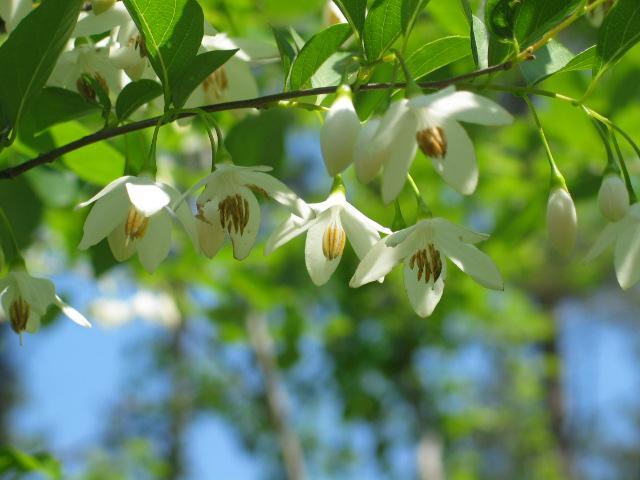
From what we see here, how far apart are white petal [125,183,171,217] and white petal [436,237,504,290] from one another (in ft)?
1.41

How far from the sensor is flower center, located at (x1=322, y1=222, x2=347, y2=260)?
4.06 ft

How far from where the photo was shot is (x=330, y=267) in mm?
1247

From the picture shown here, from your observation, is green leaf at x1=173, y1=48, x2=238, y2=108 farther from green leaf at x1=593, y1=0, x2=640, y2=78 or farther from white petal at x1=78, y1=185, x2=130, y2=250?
green leaf at x1=593, y1=0, x2=640, y2=78

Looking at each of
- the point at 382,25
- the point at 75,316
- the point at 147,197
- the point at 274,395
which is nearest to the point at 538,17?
the point at 382,25

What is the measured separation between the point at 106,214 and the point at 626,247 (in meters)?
0.77

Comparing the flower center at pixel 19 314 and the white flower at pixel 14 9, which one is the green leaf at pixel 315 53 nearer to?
the white flower at pixel 14 9

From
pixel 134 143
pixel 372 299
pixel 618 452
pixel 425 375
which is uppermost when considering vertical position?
pixel 134 143

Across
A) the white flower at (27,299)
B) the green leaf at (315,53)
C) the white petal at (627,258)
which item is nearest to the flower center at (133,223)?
the white flower at (27,299)

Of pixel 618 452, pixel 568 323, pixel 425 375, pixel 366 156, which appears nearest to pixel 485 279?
pixel 366 156

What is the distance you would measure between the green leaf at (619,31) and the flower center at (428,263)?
38 centimetres

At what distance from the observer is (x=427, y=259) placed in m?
1.24

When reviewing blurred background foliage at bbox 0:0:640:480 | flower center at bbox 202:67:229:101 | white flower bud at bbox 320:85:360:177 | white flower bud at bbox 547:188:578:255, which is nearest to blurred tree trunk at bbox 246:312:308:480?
blurred background foliage at bbox 0:0:640:480

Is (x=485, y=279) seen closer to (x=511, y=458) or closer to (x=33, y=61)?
(x=33, y=61)

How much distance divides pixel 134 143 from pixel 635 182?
1.97 metres
